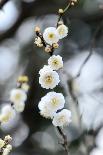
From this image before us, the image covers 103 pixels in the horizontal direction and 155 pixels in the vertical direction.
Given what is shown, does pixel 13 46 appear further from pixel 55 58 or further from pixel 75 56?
pixel 55 58

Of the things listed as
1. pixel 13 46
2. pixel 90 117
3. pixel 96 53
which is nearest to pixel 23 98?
pixel 90 117

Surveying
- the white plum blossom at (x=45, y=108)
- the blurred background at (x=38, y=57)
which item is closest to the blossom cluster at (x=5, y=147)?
the white plum blossom at (x=45, y=108)

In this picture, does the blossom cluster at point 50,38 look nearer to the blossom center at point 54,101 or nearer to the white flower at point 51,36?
the white flower at point 51,36

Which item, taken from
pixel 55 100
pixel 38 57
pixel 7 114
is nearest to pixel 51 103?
pixel 55 100

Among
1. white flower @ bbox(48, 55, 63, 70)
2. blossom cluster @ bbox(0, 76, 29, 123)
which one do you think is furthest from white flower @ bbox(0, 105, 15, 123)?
white flower @ bbox(48, 55, 63, 70)

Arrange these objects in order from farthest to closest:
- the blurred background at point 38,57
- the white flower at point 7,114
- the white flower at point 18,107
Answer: the blurred background at point 38,57
the white flower at point 18,107
the white flower at point 7,114

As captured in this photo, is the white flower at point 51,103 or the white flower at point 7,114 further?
the white flower at point 7,114
